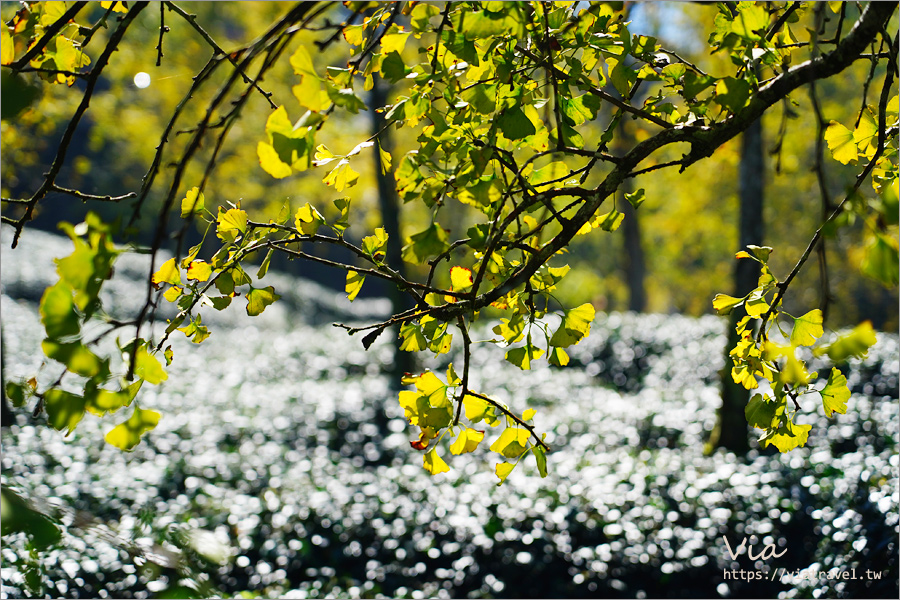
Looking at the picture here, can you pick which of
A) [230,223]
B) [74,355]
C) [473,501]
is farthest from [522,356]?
[473,501]

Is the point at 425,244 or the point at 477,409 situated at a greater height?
the point at 425,244

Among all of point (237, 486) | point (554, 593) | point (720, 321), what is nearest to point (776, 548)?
point (554, 593)

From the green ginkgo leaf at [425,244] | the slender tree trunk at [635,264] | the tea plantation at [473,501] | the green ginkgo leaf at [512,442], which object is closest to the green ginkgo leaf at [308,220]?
the green ginkgo leaf at [425,244]

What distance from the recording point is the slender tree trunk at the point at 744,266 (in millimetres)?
5039

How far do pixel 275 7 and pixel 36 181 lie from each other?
30.3 ft

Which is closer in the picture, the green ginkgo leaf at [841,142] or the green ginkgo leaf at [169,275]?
the green ginkgo leaf at [169,275]

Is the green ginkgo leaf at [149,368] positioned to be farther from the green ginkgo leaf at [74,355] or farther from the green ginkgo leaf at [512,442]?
the green ginkgo leaf at [512,442]

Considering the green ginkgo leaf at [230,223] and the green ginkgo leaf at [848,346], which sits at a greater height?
the green ginkgo leaf at [230,223]

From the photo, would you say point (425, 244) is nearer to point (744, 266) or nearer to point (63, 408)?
point (63, 408)

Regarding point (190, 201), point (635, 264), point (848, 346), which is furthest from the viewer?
point (635, 264)

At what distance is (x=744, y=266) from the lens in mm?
5012

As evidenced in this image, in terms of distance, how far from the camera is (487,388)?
7430 mm

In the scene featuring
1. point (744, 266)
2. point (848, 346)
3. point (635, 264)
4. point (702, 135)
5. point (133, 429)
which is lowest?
point (133, 429)

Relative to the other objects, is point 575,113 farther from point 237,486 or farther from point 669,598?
point 237,486
